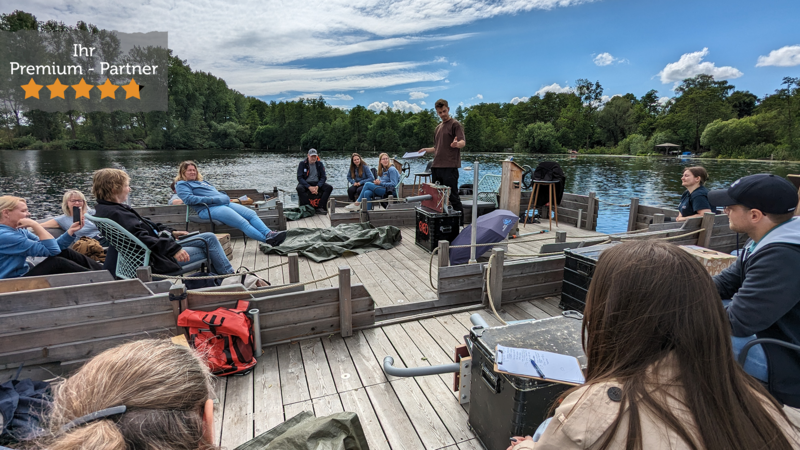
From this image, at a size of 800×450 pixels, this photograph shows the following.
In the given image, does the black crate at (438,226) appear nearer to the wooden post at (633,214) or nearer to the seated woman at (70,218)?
the wooden post at (633,214)

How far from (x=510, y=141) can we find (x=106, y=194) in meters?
78.1

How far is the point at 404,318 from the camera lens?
3.30 m

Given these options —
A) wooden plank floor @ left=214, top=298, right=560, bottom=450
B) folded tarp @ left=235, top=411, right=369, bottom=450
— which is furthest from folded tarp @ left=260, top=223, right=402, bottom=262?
folded tarp @ left=235, top=411, right=369, bottom=450

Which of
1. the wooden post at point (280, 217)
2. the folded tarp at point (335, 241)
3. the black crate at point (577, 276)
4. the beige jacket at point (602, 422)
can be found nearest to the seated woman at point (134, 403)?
the beige jacket at point (602, 422)

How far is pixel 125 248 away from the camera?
125 inches

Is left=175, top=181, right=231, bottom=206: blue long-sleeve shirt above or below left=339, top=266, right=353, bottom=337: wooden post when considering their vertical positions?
above

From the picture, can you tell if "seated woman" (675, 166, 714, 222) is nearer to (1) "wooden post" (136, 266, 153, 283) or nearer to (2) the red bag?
(2) the red bag

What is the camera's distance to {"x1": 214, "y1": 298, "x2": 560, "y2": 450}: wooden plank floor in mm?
2057

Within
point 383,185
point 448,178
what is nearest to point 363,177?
point 383,185

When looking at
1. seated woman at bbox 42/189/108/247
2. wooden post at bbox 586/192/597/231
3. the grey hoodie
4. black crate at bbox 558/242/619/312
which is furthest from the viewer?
wooden post at bbox 586/192/597/231

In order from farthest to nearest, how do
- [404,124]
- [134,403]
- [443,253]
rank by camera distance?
[404,124] → [443,253] → [134,403]

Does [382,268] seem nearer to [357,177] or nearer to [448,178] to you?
[448,178]

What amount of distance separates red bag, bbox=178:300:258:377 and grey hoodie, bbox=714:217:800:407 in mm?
2762

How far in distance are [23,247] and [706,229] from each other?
708 centimetres
